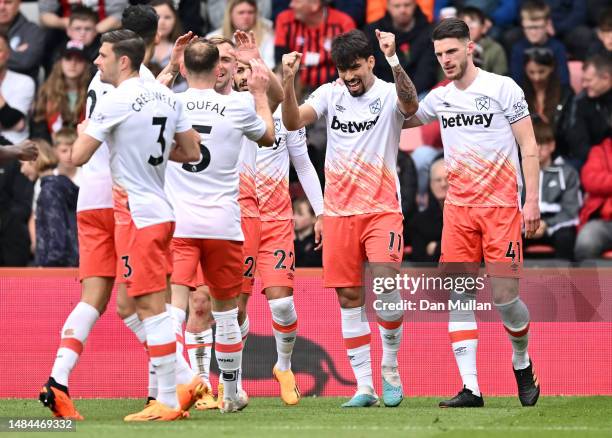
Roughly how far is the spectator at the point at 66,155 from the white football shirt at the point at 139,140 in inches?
247

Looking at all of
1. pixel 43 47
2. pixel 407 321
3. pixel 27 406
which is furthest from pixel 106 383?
pixel 43 47

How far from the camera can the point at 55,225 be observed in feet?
45.9

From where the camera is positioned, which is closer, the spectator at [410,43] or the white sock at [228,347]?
the white sock at [228,347]

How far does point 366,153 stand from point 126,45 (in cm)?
263

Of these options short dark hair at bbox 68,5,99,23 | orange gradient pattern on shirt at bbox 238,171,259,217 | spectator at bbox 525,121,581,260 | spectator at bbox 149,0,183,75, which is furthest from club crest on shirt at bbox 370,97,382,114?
short dark hair at bbox 68,5,99,23

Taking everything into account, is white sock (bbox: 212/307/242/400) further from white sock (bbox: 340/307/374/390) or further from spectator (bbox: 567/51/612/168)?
spectator (bbox: 567/51/612/168)

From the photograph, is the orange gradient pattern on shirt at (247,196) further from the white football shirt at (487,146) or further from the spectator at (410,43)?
the spectator at (410,43)

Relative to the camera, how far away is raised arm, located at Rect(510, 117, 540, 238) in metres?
→ 10.6

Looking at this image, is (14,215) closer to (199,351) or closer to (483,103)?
Answer: (199,351)

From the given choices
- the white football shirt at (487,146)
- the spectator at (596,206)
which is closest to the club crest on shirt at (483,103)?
the white football shirt at (487,146)

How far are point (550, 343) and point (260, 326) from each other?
2.59 meters

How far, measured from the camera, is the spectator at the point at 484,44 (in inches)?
639

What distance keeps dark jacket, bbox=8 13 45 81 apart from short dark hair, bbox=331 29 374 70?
724 centimetres

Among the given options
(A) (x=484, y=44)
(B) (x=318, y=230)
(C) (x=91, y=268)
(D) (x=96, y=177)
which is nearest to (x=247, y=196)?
(B) (x=318, y=230)
